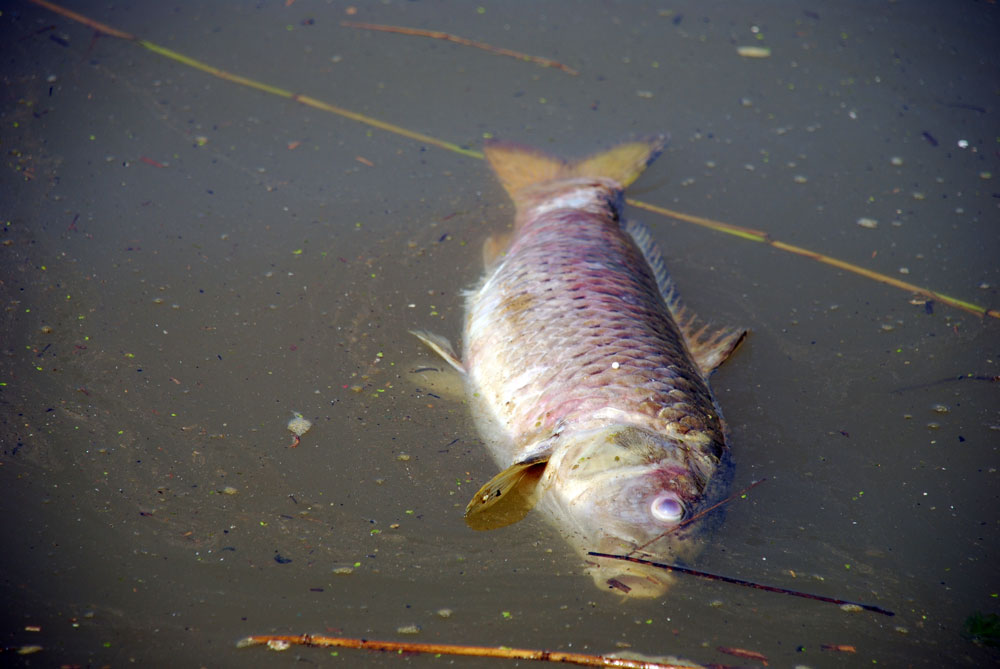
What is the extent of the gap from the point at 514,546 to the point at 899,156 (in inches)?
150

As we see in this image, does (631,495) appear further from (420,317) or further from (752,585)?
(420,317)

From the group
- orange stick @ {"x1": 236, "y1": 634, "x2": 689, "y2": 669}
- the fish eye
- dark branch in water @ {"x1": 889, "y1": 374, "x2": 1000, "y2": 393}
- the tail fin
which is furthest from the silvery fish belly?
dark branch in water @ {"x1": 889, "y1": 374, "x2": 1000, "y2": 393}

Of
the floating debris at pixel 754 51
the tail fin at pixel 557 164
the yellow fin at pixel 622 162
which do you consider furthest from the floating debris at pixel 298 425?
the floating debris at pixel 754 51

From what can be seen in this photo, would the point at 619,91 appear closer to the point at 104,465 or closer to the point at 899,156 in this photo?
the point at 899,156

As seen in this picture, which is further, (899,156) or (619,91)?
(619,91)

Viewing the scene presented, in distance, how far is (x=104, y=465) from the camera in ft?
9.23

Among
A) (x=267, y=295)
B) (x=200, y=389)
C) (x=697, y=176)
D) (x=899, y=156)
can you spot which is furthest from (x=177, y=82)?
(x=899, y=156)

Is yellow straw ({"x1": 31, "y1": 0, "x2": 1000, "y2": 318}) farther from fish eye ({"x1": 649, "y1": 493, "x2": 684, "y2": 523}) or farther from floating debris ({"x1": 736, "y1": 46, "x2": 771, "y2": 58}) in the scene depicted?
fish eye ({"x1": 649, "y1": 493, "x2": 684, "y2": 523})

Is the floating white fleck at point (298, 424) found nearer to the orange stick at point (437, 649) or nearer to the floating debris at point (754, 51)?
the orange stick at point (437, 649)

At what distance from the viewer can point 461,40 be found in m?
5.40

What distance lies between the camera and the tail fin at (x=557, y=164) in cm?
429

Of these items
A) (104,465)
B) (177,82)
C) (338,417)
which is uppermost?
(177,82)

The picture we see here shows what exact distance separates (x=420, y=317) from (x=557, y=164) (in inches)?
54.5

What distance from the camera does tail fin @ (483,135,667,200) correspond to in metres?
4.29
